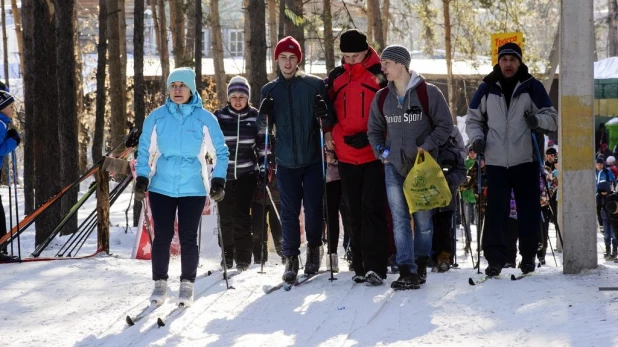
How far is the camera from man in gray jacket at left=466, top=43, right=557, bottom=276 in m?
8.17

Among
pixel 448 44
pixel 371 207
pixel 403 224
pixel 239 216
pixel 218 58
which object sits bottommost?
pixel 239 216

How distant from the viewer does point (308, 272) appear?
882 cm

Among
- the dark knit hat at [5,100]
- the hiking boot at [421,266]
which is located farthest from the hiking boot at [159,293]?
the dark knit hat at [5,100]

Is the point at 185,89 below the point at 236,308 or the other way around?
the other way around

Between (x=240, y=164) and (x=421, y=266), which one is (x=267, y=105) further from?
(x=421, y=266)

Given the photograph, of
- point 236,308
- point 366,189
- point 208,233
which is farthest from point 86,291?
point 208,233

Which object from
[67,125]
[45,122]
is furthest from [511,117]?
[67,125]

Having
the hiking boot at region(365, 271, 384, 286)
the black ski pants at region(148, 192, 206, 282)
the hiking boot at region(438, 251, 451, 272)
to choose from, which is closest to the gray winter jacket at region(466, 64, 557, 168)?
the hiking boot at region(365, 271, 384, 286)

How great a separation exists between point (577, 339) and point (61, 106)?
1134cm

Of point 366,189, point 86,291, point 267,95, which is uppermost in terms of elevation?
point 267,95

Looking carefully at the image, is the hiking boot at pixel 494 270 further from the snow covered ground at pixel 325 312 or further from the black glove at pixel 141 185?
the black glove at pixel 141 185

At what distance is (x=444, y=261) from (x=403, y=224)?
161 cm

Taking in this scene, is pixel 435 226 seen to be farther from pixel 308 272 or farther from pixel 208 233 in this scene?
pixel 208 233

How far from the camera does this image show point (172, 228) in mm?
7680
